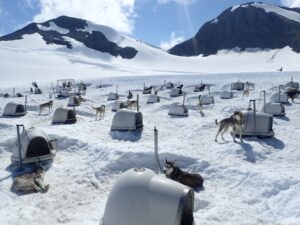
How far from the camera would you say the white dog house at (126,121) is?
84.7 ft

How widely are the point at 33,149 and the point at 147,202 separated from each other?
10232 millimetres

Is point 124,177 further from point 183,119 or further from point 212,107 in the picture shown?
point 212,107

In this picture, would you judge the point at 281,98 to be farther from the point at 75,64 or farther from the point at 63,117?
the point at 75,64

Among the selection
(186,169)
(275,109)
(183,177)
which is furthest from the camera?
(275,109)

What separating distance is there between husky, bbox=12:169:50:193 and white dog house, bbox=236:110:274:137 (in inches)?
477

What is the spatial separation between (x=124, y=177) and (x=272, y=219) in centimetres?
484

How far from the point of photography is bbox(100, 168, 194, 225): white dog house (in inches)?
410

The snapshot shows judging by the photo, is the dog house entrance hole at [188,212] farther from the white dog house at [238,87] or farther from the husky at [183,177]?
the white dog house at [238,87]

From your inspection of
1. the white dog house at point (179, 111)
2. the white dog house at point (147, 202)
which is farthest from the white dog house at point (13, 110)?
the white dog house at point (147, 202)

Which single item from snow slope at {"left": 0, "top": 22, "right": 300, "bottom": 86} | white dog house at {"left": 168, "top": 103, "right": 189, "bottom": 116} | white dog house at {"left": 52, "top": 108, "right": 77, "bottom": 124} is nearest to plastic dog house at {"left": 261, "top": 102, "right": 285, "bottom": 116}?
white dog house at {"left": 168, "top": 103, "right": 189, "bottom": 116}

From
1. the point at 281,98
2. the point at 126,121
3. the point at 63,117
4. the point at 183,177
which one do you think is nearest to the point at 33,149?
the point at 183,177

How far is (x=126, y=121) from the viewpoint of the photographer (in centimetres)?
2603

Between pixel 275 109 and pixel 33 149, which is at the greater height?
pixel 275 109

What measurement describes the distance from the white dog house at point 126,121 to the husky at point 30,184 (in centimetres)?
979
